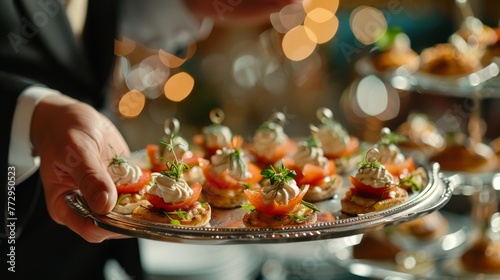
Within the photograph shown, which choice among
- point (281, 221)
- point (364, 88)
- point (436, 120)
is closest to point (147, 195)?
point (281, 221)

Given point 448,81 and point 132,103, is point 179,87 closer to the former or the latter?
point 132,103

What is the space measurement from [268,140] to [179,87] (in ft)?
6.81

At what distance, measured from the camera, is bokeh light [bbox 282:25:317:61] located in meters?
3.92

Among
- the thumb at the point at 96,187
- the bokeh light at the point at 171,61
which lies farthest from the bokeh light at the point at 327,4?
the thumb at the point at 96,187

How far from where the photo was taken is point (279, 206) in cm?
130

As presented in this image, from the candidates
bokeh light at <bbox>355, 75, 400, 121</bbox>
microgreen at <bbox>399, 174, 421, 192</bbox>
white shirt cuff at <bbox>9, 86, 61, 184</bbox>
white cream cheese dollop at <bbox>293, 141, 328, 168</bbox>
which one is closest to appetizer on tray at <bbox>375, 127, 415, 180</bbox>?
microgreen at <bbox>399, 174, 421, 192</bbox>

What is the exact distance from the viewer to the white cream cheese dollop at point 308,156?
162 centimetres

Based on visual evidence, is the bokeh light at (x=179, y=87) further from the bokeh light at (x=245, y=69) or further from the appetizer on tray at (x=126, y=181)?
the appetizer on tray at (x=126, y=181)

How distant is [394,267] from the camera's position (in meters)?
2.19

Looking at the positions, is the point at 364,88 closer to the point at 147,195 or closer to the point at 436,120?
the point at 436,120

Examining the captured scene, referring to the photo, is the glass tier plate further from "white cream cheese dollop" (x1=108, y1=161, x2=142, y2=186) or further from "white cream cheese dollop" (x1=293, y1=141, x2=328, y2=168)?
"white cream cheese dollop" (x1=293, y1=141, x2=328, y2=168)

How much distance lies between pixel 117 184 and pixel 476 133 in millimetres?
1232

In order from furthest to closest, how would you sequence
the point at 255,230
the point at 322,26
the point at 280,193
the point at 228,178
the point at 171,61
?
1. the point at 322,26
2. the point at 171,61
3. the point at 228,178
4. the point at 280,193
5. the point at 255,230

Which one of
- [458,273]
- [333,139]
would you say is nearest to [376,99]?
[458,273]
